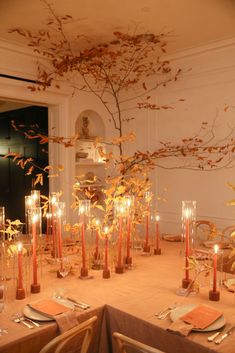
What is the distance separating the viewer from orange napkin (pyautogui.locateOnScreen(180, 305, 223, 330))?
157 cm

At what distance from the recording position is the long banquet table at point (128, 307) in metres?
1.50

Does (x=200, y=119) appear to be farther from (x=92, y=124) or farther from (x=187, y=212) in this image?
(x=187, y=212)

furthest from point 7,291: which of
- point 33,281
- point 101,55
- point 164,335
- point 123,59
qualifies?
point 123,59

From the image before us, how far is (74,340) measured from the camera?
1658mm

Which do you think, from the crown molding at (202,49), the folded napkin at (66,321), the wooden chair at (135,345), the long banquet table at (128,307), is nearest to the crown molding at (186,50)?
the crown molding at (202,49)

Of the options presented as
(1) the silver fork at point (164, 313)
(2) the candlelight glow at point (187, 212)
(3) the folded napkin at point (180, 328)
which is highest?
(2) the candlelight glow at point (187, 212)

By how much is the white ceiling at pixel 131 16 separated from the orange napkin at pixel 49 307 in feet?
7.18

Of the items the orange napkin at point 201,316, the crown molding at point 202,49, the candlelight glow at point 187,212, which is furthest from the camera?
the crown molding at point 202,49

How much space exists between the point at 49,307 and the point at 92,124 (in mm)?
3418

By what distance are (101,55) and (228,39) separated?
1.31 meters

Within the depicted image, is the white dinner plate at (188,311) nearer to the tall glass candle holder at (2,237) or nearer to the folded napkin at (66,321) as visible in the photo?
the folded napkin at (66,321)

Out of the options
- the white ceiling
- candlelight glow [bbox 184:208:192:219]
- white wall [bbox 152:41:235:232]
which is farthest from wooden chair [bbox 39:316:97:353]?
→ white wall [bbox 152:41:235:232]

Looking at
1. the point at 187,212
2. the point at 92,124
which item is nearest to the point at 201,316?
the point at 187,212

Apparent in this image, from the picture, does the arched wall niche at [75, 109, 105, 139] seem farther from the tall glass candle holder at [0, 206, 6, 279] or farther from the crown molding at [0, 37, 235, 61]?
the tall glass candle holder at [0, 206, 6, 279]
